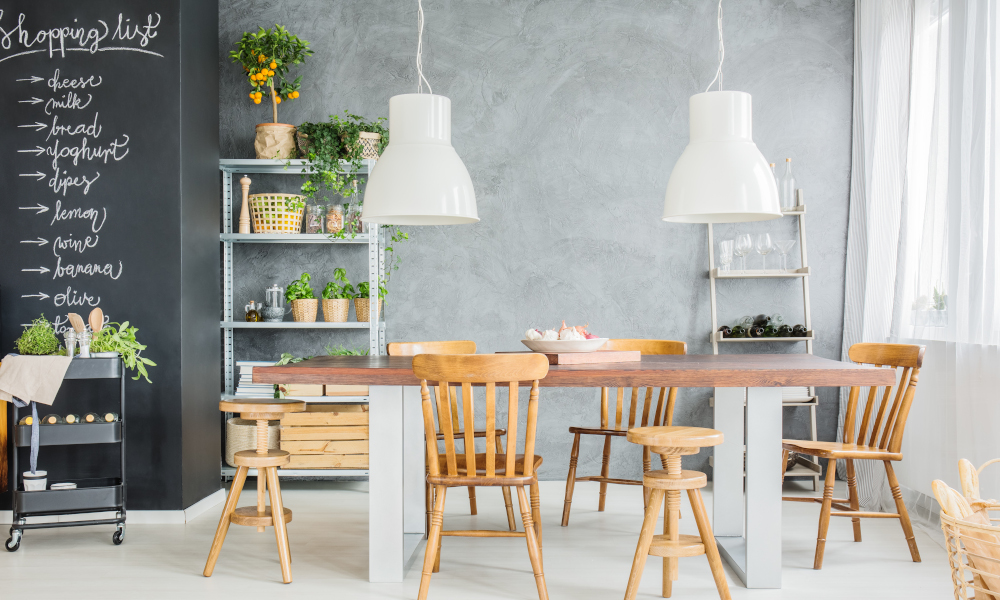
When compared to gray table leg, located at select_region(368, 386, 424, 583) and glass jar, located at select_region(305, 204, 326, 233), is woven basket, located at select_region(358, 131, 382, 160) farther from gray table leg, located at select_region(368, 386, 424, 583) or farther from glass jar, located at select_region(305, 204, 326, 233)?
gray table leg, located at select_region(368, 386, 424, 583)

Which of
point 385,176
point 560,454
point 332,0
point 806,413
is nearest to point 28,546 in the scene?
point 385,176

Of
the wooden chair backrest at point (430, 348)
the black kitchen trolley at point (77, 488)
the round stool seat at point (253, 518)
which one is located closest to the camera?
the round stool seat at point (253, 518)

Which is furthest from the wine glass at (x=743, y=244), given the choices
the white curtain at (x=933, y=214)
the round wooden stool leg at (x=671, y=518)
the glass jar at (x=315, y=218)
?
the glass jar at (x=315, y=218)

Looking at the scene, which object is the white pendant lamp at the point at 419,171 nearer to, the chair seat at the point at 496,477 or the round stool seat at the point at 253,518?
the chair seat at the point at 496,477

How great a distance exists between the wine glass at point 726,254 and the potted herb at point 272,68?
100.0 inches

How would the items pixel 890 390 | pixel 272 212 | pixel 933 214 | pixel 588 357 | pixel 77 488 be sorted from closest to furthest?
pixel 588 357 → pixel 890 390 → pixel 77 488 → pixel 933 214 → pixel 272 212

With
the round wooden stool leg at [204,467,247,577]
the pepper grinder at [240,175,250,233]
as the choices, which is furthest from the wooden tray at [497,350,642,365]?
the pepper grinder at [240,175,250,233]

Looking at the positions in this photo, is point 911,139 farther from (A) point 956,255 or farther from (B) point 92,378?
(B) point 92,378

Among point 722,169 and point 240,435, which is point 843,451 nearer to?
point 722,169

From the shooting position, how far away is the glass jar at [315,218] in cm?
419

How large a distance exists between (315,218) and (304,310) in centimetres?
53

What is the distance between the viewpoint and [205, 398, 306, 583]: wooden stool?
107 inches

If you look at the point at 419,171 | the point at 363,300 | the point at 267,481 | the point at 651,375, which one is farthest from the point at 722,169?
the point at 363,300

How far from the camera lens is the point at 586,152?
446cm
